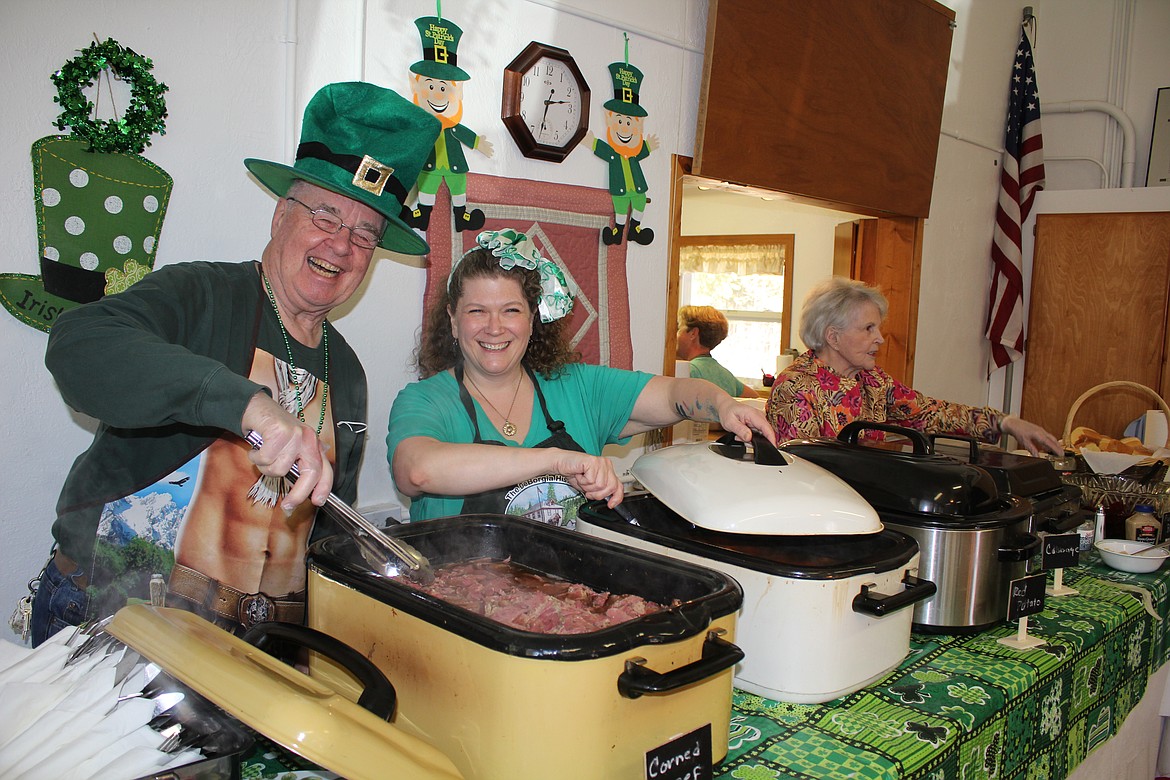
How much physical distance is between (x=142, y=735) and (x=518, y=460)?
2.55 ft

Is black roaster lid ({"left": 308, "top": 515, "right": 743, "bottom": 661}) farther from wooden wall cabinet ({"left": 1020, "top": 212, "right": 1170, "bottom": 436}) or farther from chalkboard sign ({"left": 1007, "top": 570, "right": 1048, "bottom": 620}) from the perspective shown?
wooden wall cabinet ({"left": 1020, "top": 212, "right": 1170, "bottom": 436})

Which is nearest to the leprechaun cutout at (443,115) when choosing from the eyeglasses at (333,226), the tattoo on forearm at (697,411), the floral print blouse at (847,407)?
the eyeglasses at (333,226)

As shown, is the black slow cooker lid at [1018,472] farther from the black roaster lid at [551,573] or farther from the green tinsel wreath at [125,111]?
the green tinsel wreath at [125,111]

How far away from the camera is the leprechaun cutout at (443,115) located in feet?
7.77

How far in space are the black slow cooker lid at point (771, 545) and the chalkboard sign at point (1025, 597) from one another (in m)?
0.30

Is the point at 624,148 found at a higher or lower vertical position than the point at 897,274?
higher

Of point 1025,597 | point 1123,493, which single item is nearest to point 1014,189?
point 1123,493

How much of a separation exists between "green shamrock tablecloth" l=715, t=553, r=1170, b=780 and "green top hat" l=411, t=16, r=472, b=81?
6.04 ft

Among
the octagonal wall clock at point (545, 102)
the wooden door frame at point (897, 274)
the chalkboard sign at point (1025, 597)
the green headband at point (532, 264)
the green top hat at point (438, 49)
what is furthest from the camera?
the wooden door frame at point (897, 274)

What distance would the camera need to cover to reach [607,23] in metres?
2.88

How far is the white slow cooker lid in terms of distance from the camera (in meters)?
1.35

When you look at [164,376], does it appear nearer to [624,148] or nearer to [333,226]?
[333,226]

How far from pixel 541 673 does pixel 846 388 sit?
2.57 meters

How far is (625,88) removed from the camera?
290cm
